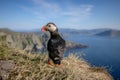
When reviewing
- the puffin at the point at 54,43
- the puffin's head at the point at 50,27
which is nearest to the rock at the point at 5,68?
the puffin at the point at 54,43

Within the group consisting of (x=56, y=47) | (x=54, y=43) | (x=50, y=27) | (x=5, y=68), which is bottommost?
(x=5, y=68)

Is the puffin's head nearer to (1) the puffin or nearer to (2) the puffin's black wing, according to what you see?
(1) the puffin

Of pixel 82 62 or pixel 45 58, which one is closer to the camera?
pixel 45 58

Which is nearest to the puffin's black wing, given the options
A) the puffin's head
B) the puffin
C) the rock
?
the puffin

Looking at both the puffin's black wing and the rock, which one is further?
the puffin's black wing

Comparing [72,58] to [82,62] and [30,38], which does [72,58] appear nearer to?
[82,62]

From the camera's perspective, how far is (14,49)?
9164 millimetres

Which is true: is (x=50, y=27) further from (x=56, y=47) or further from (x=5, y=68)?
(x=5, y=68)

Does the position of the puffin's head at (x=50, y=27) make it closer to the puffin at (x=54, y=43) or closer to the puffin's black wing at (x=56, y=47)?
the puffin at (x=54, y=43)

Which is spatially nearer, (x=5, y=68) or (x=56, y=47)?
(x=5, y=68)

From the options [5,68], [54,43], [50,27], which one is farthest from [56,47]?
[5,68]

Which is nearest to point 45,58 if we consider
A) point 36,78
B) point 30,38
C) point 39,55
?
point 39,55

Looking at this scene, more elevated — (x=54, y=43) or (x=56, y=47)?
(x=54, y=43)

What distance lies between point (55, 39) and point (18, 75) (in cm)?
177
